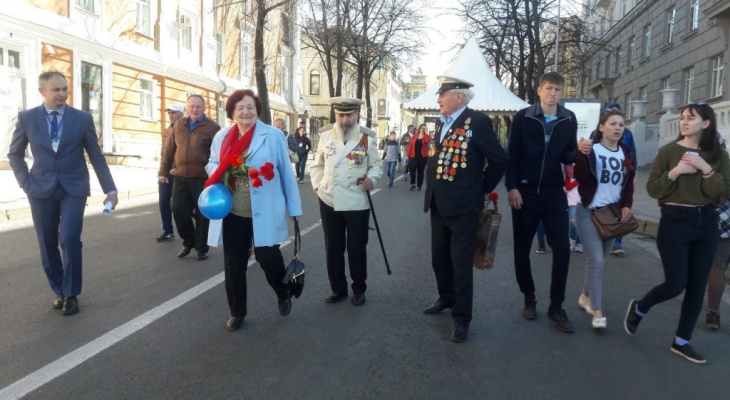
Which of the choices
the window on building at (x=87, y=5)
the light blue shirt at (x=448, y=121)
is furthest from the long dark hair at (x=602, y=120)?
the window on building at (x=87, y=5)

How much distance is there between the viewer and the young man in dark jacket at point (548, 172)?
455 centimetres

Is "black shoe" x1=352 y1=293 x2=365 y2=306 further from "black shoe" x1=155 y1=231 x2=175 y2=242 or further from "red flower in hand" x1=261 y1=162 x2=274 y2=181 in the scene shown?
"black shoe" x1=155 y1=231 x2=175 y2=242

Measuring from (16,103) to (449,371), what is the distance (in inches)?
669

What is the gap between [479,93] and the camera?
2005 centimetres

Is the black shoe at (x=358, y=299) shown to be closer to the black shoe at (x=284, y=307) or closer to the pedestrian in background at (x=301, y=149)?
the black shoe at (x=284, y=307)

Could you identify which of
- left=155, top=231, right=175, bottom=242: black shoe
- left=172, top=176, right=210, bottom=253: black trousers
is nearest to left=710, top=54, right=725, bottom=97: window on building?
left=155, top=231, right=175, bottom=242: black shoe

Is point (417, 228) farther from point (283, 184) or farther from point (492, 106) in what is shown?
point (492, 106)

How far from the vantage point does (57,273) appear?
4.85 meters

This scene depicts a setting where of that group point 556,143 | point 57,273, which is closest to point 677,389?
point 556,143

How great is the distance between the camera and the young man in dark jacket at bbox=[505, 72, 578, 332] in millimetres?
4551

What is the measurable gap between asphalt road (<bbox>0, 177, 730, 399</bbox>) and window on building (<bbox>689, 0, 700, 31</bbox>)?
2273cm

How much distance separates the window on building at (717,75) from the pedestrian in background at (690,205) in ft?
68.1

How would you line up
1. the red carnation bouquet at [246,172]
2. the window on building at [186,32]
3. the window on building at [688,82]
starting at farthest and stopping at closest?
the window on building at [186,32] → the window on building at [688,82] → the red carnation bouquet at [246,172]

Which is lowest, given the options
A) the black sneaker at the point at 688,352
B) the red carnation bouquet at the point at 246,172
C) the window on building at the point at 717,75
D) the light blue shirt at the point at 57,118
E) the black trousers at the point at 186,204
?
the black sneaker at the point at 688,352
